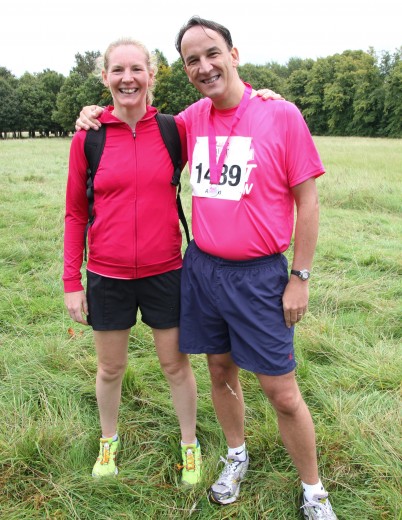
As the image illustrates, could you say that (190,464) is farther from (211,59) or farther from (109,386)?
(211,59)

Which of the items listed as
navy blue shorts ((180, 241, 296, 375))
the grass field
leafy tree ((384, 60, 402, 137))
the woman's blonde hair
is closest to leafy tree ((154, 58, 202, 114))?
leafy tree ((384, 60, 402, 137))

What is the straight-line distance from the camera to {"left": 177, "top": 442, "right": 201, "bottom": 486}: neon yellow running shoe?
2.33 metres

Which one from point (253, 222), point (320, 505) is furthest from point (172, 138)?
point (320, 505)

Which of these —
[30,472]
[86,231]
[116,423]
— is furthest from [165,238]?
[30,472]

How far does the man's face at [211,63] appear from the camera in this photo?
6.25ft

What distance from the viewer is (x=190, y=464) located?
7.80 ft

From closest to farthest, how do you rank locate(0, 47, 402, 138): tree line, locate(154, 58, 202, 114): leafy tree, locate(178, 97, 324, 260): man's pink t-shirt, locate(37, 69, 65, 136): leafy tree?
locate(178, 97, 324, 260): man's pink t-shirt → locate(154, 58, 202, 114): leafy tree → locate(0, 47, 402, 138): tree line → locate(37, 69, 65, 136): leafy tree

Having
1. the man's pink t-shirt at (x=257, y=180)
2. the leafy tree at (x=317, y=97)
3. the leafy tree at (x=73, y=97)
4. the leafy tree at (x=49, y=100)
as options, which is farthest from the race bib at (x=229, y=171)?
the leafy tree at (x=49, y=100)

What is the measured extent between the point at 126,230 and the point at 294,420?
116 centimetres

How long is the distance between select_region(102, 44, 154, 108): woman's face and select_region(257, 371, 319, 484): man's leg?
1403 millimetres

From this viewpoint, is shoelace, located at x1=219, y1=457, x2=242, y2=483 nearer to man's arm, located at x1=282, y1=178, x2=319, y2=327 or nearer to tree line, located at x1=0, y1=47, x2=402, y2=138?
man's arm, located at x1=282, y1=178, x2=319, y2=327

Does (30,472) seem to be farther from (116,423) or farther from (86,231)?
(86,231)

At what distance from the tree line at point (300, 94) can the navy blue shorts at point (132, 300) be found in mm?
47545

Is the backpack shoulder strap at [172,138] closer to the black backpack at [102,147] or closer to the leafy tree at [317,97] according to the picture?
the black backpack at [102,147]
